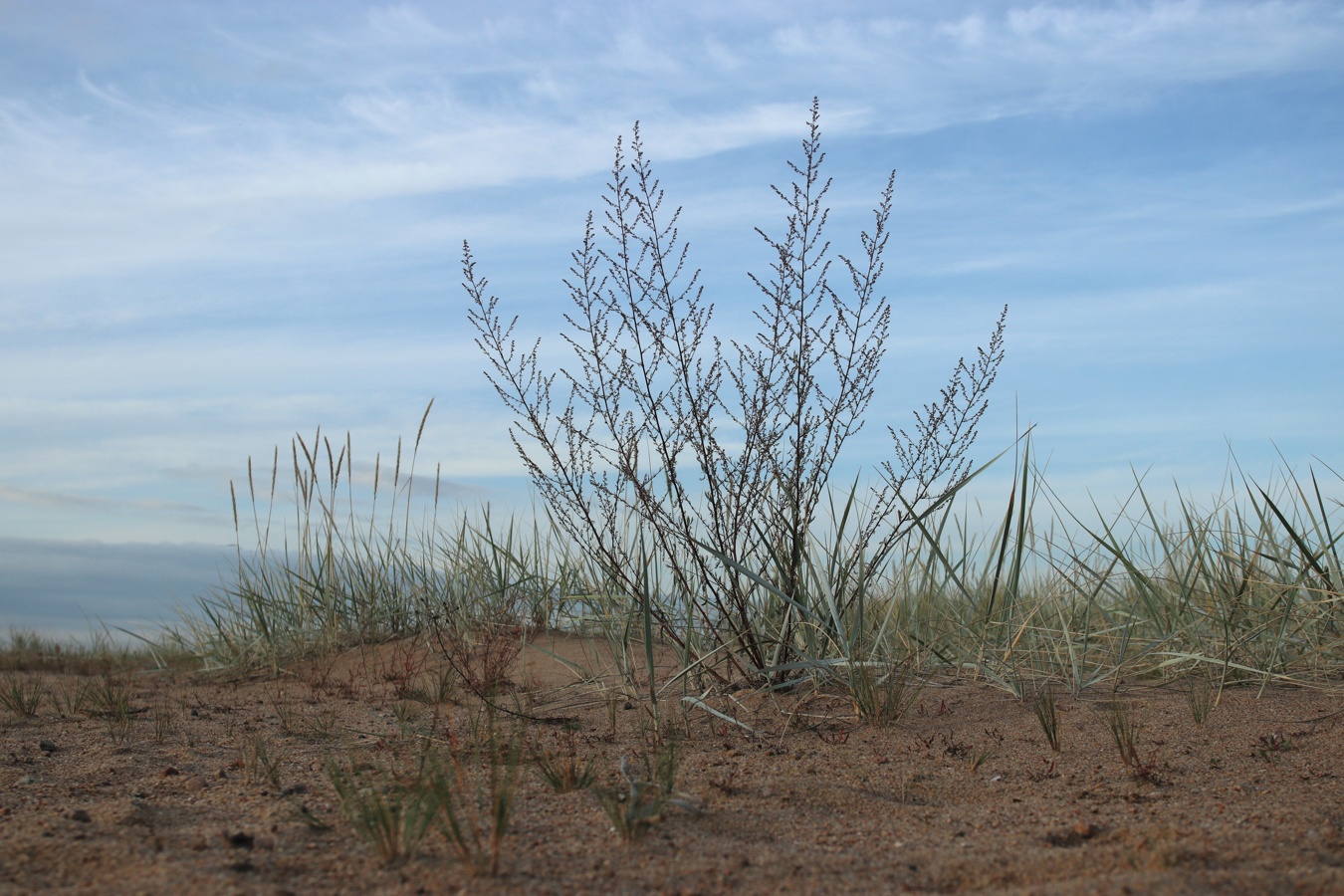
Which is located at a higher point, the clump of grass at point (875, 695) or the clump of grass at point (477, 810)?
the clump of grass at point (875, 695)

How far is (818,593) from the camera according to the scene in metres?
4.41

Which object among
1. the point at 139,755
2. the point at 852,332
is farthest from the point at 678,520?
the point at 139,755

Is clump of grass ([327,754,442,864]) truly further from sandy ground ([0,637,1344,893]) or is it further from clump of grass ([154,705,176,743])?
clump of grass ([154,705,176,743])

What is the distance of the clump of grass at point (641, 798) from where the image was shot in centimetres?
253

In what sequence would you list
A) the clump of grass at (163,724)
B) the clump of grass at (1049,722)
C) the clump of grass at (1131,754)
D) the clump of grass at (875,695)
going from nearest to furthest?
the clump of grass at (1131,754) < the clump of grass at (1049,722) < the clump of grass at (875,695) < the clump of grass at (163,724)

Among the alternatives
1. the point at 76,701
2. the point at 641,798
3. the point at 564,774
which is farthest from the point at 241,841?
the point at 76,701

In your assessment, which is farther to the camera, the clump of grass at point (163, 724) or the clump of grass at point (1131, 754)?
the clump of grass at point (163, 724)

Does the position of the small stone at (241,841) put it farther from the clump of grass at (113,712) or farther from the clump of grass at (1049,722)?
the clump of grass at (1049,722)

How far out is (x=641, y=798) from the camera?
276 cm

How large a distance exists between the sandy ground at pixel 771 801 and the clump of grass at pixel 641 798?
4 centimetres

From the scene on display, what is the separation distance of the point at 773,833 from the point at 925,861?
0.42 metres

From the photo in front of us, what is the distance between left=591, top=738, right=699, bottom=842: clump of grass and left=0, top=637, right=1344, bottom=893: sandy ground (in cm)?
4

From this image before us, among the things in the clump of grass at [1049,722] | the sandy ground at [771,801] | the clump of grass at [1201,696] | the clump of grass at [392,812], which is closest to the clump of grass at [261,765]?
the sandy ground at [771,801]

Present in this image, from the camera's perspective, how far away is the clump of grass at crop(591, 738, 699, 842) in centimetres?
253
